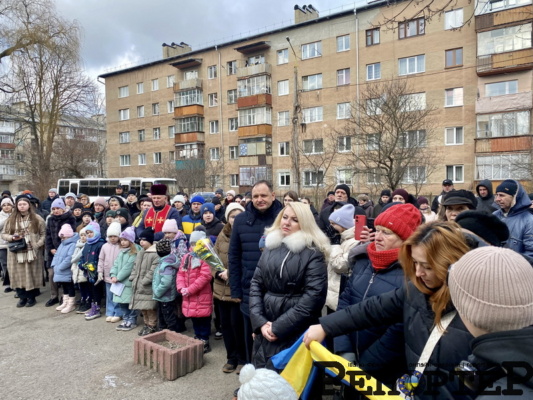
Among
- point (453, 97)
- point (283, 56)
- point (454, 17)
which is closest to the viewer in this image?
point (454, 17)

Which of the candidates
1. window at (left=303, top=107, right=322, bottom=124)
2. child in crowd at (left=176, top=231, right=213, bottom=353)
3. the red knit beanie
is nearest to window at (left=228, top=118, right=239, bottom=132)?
window at (left=303, top=107, right=322, bottom=124)

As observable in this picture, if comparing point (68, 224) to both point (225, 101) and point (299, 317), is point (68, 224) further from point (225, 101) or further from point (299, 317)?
point (225, 101)

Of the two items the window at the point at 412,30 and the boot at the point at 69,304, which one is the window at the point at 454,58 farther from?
the boot at the point at 69,304

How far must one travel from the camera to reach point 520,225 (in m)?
4.61

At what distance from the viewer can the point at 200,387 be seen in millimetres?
3934

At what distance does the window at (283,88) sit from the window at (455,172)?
15.5m

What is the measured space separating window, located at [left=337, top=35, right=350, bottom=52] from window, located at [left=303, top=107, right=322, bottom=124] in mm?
5177

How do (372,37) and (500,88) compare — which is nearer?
(500,88)

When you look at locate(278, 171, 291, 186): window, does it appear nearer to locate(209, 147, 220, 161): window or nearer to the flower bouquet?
locate(209, 147, 220, 161): window

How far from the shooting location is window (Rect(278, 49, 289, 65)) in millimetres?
33688

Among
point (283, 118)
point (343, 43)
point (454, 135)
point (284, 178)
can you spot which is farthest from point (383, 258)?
point (283, 118)

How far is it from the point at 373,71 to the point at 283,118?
29.5 feet

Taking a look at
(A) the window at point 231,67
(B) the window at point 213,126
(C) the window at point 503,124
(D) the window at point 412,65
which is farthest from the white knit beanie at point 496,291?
(B) the window at point 213,126

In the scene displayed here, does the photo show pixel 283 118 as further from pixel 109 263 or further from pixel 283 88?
pixel 109 263
